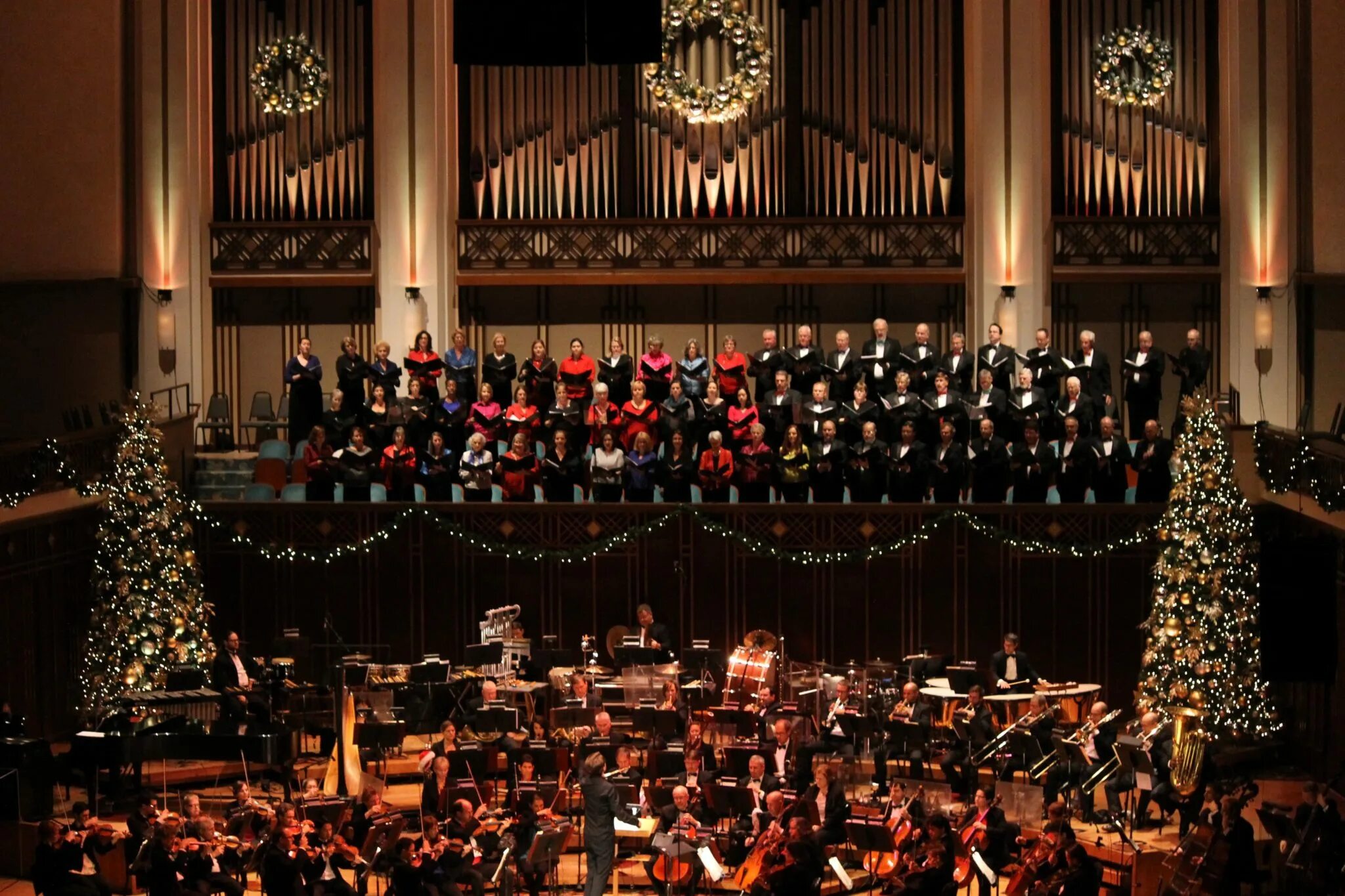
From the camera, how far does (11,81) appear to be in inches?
782

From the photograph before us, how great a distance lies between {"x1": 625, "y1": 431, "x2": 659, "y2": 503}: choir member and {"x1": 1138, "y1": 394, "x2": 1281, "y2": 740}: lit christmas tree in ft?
15.6

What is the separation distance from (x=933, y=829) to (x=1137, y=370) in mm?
8238

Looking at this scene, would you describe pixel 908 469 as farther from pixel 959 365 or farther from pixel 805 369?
pixel 805 369

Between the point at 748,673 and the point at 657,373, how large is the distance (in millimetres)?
3873

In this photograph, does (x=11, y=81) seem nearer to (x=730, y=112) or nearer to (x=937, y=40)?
(x=730, y=112)

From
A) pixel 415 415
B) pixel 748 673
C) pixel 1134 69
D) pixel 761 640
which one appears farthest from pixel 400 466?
pixel 1134 69

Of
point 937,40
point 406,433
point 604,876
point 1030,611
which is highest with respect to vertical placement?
point 937,40

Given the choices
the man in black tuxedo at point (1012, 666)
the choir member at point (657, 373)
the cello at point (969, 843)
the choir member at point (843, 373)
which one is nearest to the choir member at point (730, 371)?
the choir member at point (657, 373)

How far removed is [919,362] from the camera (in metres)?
20.6

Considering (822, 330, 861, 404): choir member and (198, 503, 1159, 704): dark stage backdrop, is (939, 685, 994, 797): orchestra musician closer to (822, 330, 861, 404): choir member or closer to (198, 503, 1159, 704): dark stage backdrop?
(198, 503, 1159, 704): dark stage backdrop

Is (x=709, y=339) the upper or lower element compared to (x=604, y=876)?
upper

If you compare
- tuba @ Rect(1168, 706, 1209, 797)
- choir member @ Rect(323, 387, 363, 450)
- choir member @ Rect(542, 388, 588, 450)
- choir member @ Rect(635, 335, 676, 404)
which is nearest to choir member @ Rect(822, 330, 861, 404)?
choir member @ Rect(635, 335, 676, 404)

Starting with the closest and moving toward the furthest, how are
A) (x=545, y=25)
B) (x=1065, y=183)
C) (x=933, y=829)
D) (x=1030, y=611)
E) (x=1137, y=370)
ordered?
(x=933, y=829)
(x=545, y=25)
(x=1030, y=611)
(x=1137, y=370)
(x=1065, y=183)

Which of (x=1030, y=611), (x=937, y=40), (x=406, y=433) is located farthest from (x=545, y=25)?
(x=937, y=40)
